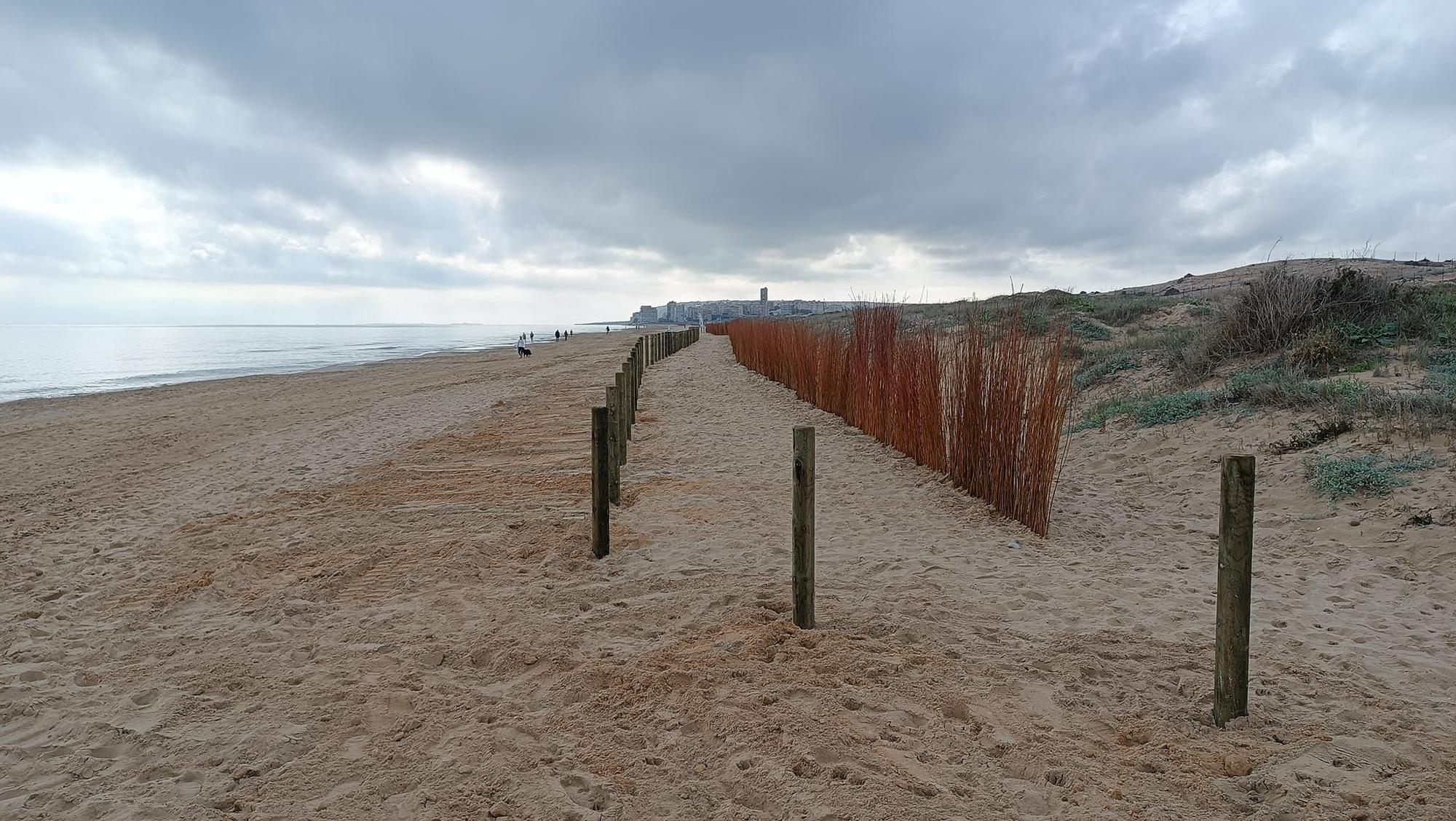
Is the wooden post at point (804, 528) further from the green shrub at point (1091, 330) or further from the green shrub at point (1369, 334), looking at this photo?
the green shrub at point (1091, 330)

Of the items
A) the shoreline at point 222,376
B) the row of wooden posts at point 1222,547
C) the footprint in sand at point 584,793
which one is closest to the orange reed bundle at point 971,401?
the row of wooden posts at point 1222,547

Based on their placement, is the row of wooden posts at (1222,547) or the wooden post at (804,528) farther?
the wooden post at (804,528)

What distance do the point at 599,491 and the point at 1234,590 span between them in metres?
3.22

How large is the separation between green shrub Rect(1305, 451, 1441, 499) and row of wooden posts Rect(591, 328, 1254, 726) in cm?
213

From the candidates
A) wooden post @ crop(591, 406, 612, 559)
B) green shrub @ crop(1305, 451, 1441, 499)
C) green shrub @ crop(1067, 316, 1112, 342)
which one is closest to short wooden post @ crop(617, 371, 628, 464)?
wooden post @ crop(591, 406, 612, 559)

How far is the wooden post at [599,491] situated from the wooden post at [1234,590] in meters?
3.15

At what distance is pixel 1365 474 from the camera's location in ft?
16.8

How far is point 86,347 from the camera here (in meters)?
47.3

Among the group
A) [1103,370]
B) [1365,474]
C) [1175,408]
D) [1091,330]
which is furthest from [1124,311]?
[1365,474]

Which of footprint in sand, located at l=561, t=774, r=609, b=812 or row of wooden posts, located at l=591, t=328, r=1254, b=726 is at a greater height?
row of wooden posts, located at l=591, t=328, r=1254, b=726

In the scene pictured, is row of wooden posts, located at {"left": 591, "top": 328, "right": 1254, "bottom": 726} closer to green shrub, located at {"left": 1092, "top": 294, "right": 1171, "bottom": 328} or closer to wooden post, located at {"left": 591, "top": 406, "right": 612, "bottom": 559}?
wooden post, located at {"left": 591, "top": 406, "right": 612, "bottom": 559}

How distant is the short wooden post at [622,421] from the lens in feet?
22.0

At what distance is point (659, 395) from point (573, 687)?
→ 11265 mm

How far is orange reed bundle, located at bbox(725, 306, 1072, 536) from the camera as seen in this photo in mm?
5145
